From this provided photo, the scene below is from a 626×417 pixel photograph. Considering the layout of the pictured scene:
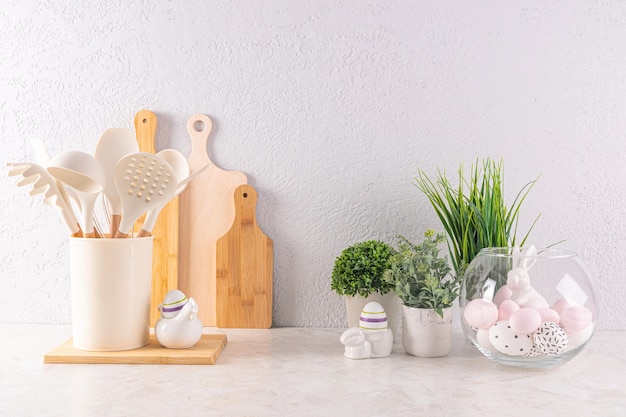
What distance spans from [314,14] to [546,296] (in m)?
0.67

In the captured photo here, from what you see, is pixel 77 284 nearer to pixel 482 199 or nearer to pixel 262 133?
pixel 262 133

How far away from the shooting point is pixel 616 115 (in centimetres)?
125

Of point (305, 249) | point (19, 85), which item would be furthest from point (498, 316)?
point (19, 85)

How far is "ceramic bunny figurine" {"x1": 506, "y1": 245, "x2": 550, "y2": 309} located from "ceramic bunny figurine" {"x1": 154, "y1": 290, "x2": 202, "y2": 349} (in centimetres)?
51

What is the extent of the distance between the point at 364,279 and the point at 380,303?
0.18 ft

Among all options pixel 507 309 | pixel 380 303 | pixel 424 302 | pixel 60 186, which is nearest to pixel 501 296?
pixel 507 309

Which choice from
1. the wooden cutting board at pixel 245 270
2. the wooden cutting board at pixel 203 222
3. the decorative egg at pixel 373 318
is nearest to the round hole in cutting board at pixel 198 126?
the wooden cutting board at pixel 203 222

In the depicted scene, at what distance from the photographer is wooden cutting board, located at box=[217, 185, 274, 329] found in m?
1.24

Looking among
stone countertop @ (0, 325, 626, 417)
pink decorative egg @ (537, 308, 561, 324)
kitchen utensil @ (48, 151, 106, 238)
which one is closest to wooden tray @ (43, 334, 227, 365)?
stone countertop @ (0, 325, 626, 417)

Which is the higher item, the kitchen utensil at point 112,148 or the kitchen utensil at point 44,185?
the kitchen utensil at point 112,148

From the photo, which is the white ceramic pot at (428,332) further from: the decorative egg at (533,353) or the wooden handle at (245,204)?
the wooden handle at (245,204)

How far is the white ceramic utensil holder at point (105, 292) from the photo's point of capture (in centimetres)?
102

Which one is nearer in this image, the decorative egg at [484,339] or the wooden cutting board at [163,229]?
the decorative egg at [484,339]

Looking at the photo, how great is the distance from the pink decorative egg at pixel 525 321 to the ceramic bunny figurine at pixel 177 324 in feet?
1.64
